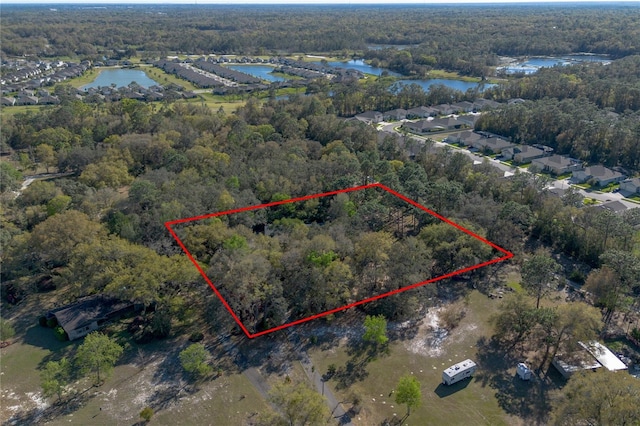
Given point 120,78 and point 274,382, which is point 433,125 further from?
point 120,78

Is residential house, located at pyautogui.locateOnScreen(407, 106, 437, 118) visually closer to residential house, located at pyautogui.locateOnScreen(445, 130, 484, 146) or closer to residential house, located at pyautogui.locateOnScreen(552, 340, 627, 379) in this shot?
residential house, located at pyautogui.locateOnScreen(445, 130, 484, 146)

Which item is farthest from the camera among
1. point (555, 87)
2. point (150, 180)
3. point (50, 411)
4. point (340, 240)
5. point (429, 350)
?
point (555, 87)

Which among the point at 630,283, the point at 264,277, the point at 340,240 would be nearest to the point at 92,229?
the point at 264,277

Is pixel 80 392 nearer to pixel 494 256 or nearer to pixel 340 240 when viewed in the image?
pixel 340 240

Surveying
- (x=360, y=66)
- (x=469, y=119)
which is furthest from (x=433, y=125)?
(x=360, y=66)

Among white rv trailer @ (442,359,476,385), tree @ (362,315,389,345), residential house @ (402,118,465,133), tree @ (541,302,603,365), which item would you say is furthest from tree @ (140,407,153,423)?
residential house @ (402,118,465,133)
